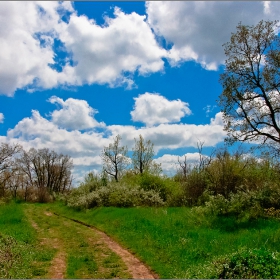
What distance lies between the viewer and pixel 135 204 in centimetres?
2894

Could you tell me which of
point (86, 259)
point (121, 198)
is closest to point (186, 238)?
point (86, 259)

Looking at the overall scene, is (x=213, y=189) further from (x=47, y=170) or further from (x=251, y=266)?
(x=47, y=170)

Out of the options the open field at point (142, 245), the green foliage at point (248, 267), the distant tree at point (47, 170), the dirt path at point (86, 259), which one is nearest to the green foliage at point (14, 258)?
the open field at point (142, 245)

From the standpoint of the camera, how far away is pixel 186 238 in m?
13.8

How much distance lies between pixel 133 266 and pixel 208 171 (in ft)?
51.7

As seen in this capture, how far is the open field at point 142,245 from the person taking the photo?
34.5ft

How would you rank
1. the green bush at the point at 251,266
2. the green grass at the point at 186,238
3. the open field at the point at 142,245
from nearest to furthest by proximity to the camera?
1. the green bush at the point at 251,266
2. the open field at the point at 142,245
3. the green grass at the point at 186,238

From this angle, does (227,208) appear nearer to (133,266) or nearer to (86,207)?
(133,266)

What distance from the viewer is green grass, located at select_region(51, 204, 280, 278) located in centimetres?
1102

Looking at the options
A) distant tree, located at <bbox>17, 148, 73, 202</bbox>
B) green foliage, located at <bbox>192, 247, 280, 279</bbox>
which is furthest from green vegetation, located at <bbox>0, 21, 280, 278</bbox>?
distant tree, located at <bbox>17, 148, 73, 202</bbox>

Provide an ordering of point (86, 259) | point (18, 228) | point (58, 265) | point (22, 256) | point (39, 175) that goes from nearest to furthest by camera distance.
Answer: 1. point (58, 265)
2. point (86, 259)
3. point (22, 256)
4. point (18, 228)
5. point (39, 175)

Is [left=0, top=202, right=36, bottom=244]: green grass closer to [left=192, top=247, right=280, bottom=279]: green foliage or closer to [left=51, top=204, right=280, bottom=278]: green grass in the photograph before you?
[left=51, top=204, right=280, bottom=278]: green grass

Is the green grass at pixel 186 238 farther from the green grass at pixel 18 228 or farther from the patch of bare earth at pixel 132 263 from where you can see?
the green grass at pixel 18 228

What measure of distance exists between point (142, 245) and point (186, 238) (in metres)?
2.03
